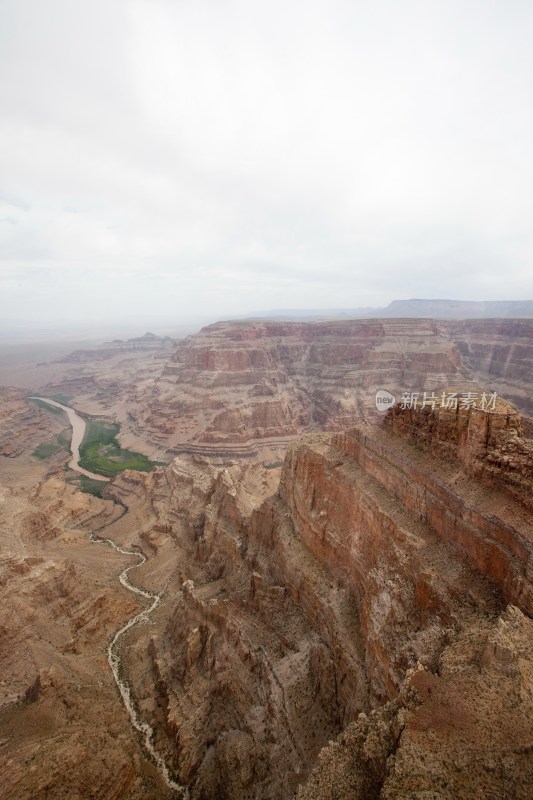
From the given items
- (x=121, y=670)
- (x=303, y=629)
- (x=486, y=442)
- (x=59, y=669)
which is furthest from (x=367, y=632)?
(x=59, y=669)

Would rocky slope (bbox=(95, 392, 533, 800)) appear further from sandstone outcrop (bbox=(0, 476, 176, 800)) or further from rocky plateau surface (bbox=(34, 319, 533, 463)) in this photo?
rocky plateau surface (bbox=(34, 319, 533, 463))

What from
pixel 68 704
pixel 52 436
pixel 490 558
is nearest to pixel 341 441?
pixel 490 558

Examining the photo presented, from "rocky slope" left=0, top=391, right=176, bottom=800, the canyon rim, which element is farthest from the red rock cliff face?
the canyon rim

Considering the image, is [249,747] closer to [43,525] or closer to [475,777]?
[475,777]

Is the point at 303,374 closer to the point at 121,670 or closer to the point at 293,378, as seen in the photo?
the point at 293,378

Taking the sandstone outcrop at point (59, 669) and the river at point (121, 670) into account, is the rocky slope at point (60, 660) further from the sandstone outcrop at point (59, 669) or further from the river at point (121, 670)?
the river at point (121, 670)
